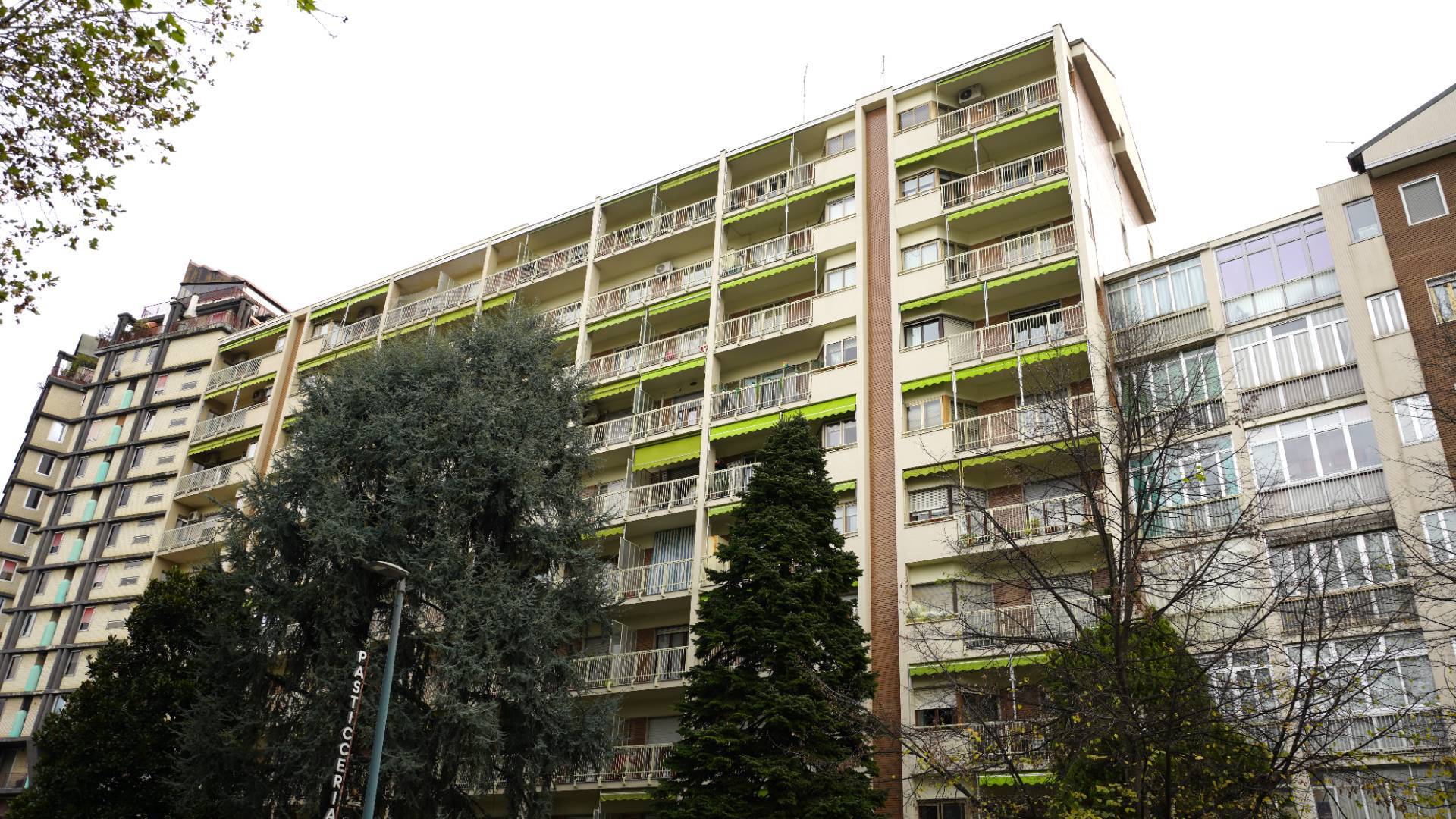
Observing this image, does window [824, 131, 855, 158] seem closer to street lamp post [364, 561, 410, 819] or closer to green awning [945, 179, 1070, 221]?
green awning [945, 179, 1070, 221]

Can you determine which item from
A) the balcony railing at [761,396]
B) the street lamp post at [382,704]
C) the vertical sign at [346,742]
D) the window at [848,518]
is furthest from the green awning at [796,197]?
the street lamp post at [382,704]

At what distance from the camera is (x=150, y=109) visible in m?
11.9

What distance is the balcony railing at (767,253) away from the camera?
111ft

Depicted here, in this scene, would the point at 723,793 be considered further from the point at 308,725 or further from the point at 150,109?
the point at 150,109

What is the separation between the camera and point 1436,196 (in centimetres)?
2417

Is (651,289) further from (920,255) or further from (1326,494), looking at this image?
(1326,494)

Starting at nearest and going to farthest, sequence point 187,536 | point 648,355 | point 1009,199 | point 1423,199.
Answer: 1. point 1423,199
2. point 1009,199
3. point 648,355
4. point 187,536

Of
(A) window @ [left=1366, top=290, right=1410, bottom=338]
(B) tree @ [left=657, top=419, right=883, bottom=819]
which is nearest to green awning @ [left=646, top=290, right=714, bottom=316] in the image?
(B) tree @ [left=657, top=419, right=883, bottom=819]

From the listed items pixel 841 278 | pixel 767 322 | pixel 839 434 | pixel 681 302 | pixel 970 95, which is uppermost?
pixel 970 95

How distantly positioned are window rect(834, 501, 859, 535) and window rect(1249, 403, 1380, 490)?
9.67 metres

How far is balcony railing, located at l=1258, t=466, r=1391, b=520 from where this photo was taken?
2259 cm

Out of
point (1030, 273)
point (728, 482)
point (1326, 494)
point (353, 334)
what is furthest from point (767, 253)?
point (353, 334)

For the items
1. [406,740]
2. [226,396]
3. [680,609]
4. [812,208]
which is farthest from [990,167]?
[226,396]

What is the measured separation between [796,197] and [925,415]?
990 cm
